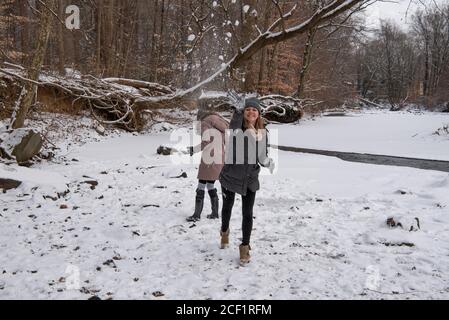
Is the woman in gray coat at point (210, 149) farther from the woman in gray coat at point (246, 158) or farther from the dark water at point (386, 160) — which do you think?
the dark water at point (386, 160)

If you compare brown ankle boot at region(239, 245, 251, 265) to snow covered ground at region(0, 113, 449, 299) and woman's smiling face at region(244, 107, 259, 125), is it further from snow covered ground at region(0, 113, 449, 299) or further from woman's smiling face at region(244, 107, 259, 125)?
woman's smiling face at region(244, 107, 259, 125)

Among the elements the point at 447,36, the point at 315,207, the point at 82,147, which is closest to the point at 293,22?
the point at 82,147

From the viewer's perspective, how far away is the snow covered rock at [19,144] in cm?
880

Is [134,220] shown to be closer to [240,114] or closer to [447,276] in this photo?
[240,114]

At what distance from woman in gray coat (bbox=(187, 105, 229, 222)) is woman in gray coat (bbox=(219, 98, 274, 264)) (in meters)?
1.09

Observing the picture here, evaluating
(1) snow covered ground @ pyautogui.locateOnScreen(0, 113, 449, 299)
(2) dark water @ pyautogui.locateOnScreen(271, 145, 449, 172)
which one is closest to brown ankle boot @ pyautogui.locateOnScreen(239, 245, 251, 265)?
(1) snow covered ground @ pyautogui.locateOnScreen(0, 113, 449, 299)

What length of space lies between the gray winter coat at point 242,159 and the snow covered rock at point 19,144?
636 cm

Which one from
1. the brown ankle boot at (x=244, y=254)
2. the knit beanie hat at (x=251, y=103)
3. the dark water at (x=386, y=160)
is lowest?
the brown ankle boot at (x=244, y=254)

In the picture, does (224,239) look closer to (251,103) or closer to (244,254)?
(244,254)

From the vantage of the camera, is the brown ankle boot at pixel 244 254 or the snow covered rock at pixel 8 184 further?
the snow covered rock at pixel 8 184

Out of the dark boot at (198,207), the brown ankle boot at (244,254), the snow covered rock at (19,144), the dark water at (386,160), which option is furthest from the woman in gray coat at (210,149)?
the dark water at (386,160)

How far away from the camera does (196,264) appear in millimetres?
4426

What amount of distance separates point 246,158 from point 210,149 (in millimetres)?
1363
